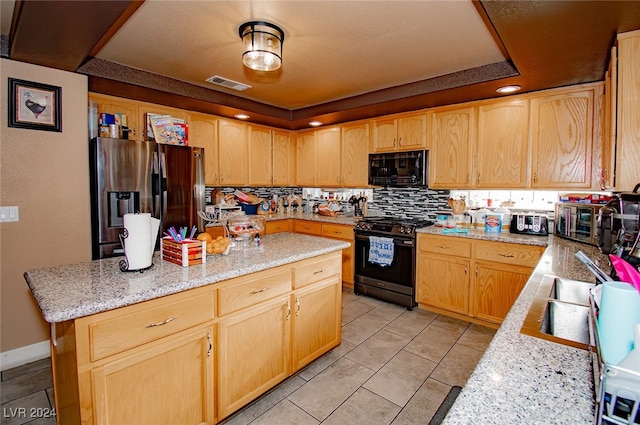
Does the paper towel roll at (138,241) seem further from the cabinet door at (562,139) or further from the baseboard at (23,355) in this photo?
the cabinet door at (562,139)

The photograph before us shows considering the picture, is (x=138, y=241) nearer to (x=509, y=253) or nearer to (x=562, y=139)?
(x=509, y=253)

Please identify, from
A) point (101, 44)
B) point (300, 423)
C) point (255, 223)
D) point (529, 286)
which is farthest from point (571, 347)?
point (101, 44)

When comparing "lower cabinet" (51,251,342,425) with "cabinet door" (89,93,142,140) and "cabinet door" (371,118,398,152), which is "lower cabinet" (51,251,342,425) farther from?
"cabinet door" (89,93,142,140)

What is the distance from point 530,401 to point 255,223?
180 centimetres

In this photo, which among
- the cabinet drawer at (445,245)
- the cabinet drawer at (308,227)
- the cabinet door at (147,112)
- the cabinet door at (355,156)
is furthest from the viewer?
the cabinet drawer at (308,227)

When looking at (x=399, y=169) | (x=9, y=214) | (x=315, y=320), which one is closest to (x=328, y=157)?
(x=399, y=169)

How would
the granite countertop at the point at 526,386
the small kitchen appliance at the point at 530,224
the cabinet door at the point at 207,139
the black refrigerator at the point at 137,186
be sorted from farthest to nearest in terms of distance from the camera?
the cabinet door at the point at 207,139 < the small kitchen appliance at the point at 530,224 < the black refrigerator at the point at 137,186 < the granite countertop at the point at 526,386

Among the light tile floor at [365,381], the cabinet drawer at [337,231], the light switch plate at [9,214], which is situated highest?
the light switch plate at [9,214]

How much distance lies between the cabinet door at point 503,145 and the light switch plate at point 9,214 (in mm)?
4076

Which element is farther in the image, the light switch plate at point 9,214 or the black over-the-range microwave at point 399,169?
the black over-the-range microwave at point 399,169

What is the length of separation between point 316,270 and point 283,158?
2.97 m

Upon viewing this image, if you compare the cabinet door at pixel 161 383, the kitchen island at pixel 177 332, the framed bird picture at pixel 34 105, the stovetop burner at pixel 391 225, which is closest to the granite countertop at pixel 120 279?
the kitchen island at pixel 177 332

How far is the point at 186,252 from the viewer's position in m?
1.75

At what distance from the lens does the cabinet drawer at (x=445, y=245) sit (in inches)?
124
